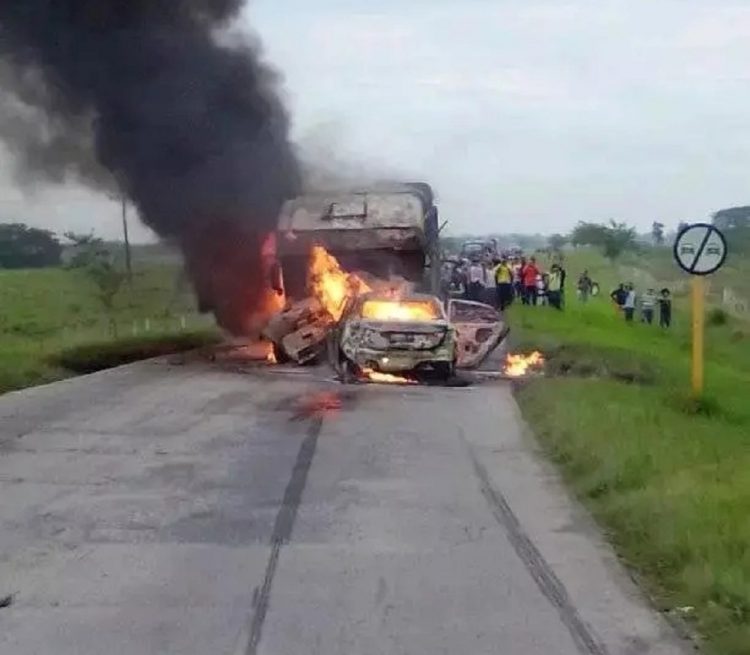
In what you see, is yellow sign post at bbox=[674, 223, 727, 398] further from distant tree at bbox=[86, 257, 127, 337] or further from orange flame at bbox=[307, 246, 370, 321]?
distant tree at bbox=[86, 257, 127, 337]

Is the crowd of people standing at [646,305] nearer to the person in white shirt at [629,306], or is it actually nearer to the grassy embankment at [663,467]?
the person in white shirt at [629,306]

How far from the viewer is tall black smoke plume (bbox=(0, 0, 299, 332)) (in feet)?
82.7

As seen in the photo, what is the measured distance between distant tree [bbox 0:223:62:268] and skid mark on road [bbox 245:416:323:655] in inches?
2627

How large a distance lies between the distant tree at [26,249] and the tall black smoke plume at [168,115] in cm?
5262

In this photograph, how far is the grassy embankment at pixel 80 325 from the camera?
2437 centimetres

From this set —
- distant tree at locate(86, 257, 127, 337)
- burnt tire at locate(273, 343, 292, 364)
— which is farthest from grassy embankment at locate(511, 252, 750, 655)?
distant tree at locate(86, 257, 127, 337)

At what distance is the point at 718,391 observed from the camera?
23.8 meters

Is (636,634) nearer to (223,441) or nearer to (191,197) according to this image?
(223,441)

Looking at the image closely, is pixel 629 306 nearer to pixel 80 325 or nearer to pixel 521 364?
pixel 80 325

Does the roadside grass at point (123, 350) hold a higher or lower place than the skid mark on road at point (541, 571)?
lower

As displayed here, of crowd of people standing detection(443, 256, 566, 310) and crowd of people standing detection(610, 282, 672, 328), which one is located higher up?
crowd of people standing detection(443, 256, 566, 310)

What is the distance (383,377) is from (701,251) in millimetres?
7183

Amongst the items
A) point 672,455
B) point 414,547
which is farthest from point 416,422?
point 414,547

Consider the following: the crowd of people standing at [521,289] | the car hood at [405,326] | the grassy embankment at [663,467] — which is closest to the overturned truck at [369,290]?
the car hood at [405,326]
